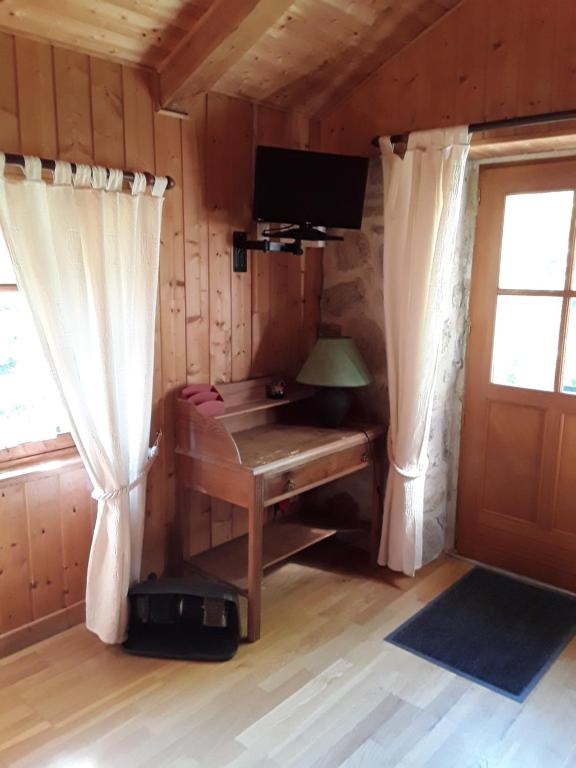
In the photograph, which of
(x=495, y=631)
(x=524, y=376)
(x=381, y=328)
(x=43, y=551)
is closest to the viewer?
(x=43, y=551)

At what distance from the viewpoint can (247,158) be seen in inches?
118

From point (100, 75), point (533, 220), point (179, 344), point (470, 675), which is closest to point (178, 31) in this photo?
point (100, 75)

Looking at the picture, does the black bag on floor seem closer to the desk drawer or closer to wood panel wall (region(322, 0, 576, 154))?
the desk drawer

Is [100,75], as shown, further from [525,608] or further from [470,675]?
[525,608]

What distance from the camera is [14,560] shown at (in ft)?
7.94

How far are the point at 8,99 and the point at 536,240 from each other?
2.24 metres

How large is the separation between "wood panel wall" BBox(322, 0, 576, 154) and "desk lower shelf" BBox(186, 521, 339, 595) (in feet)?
6.19

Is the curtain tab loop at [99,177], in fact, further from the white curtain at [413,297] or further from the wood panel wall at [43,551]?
the white curtain at [413,297]

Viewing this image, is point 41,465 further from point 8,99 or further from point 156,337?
point 8,99

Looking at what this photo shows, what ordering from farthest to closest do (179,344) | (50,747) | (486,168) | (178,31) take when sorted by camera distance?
(486,168) → (179,344) → (178,31) → (50,747)

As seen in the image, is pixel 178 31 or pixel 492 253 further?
pixel 492 253

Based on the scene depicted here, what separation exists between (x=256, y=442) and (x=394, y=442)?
0.67m

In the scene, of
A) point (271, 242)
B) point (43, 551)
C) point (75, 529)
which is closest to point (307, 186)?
point (271, 242)

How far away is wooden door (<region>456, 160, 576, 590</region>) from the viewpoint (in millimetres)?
2883
